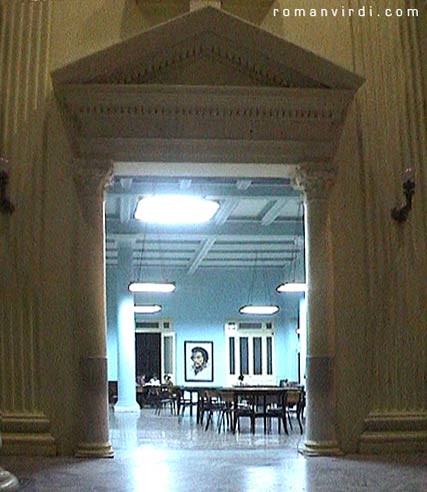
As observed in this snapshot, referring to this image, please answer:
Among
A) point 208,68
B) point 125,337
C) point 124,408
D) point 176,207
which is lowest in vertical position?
point 124,408

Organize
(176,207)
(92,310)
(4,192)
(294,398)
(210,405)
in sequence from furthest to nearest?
(210,405) < (176,207) < (294,398) < (92,310) < (4,192)

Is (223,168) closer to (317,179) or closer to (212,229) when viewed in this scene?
(317,179)

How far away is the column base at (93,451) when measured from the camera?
24.1 feet

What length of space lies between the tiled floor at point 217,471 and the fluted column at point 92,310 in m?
0.30

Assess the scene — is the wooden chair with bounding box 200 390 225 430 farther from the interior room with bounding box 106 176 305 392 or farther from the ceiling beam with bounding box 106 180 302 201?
the interior room with bounding box 106 176 305 392

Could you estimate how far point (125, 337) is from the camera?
672 inches

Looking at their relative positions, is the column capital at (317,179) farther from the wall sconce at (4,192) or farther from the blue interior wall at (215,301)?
the blue interior wall at (215,301)

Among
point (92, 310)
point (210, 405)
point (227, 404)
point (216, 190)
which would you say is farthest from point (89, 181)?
point (210, 405)

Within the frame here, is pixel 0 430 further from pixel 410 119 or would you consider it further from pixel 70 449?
pixel 410 119

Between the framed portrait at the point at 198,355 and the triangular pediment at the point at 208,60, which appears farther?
the framed portrait at the point at 198,355

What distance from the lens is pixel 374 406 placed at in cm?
777

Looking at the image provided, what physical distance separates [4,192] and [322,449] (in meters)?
3.72

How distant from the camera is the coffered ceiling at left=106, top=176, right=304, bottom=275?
12570 mm

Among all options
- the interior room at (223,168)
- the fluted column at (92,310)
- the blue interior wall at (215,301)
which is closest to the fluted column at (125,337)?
the blue interior wall at (215,301)
